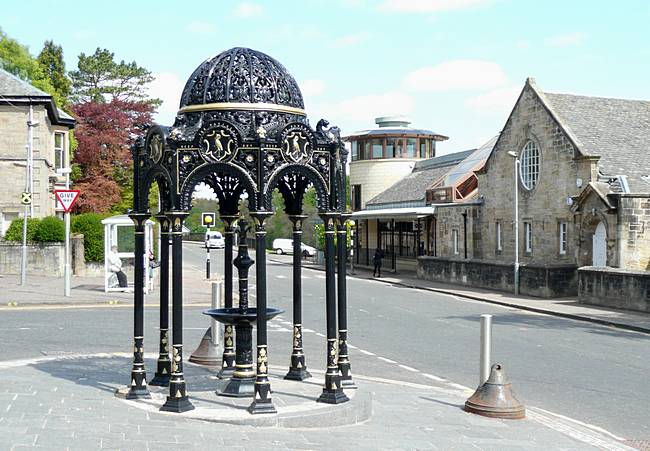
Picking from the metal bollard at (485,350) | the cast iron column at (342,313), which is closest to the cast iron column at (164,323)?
the cast iron column at (342,313)

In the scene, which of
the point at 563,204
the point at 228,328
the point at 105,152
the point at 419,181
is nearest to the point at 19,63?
the point at 105,152

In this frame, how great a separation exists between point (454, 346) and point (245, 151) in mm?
8519

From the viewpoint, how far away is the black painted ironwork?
30.3 ft

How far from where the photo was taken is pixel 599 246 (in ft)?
94.6

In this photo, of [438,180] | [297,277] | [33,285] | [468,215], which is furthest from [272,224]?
[297,277]

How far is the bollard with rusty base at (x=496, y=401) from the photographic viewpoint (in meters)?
9.67

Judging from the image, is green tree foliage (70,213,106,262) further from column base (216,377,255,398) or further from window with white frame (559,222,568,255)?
column base (216,377,255,398)

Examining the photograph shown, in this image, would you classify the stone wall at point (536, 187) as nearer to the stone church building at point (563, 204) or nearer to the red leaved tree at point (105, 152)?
the stone church building at point (563, 204)

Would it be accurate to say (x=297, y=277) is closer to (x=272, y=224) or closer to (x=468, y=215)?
(x=468, y=215)

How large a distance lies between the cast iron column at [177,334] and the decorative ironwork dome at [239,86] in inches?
57.7

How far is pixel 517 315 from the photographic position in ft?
79.3

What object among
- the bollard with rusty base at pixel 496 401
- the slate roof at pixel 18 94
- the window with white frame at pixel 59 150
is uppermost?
the slate roof at pixel 18 94

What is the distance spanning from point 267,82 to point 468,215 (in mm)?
29750

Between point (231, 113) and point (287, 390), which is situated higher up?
point (231, 113)
